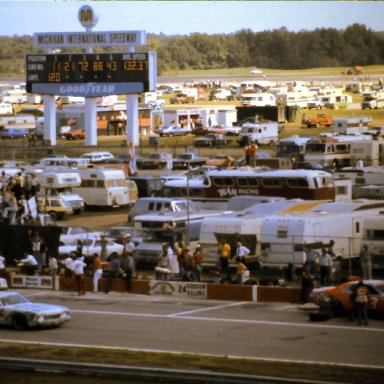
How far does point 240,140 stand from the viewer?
2800 inches

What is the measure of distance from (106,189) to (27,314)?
19774 millimetres

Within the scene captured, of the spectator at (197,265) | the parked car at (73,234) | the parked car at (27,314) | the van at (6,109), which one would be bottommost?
the parked car at (27,314)

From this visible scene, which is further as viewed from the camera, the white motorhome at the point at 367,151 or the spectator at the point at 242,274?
the white motorhome at the point at 367,151

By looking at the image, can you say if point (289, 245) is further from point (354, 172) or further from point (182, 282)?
point (354, 172)

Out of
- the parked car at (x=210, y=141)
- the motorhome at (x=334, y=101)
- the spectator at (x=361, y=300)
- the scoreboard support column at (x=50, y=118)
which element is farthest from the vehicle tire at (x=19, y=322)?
the motorhome at (x=334, y=101)

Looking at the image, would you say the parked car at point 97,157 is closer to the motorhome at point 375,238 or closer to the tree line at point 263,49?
the tree line at point 263,49

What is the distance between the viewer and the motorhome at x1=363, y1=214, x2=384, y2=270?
1112 inches

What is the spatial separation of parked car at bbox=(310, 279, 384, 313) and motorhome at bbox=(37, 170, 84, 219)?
16.2 meters

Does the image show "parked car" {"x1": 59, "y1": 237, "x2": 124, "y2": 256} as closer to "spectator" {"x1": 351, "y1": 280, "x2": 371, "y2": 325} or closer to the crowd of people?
the crowd of people

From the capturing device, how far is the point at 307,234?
1136 inches

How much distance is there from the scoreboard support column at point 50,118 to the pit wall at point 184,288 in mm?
42215

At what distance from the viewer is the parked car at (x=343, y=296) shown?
2386 centimetres

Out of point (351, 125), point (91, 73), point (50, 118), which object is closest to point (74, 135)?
point (50, 118)

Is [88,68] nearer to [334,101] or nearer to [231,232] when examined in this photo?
[231,232]
